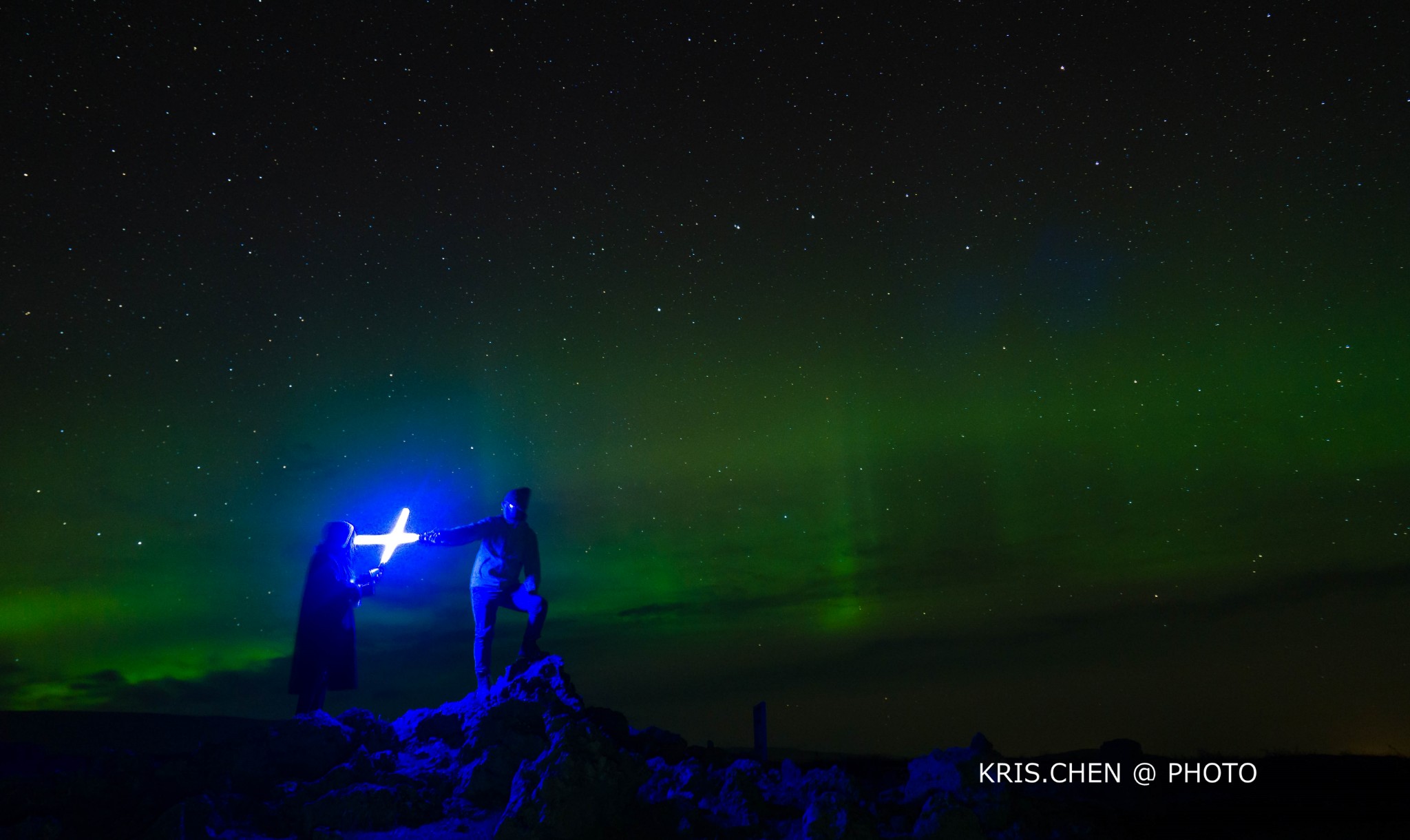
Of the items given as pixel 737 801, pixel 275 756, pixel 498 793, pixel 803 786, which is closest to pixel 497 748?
pixel 498 793

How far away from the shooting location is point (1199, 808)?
398 inches

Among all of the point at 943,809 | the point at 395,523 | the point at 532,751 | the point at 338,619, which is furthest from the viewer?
the point at 395,523

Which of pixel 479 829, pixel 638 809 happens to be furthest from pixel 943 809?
pixel 479 829

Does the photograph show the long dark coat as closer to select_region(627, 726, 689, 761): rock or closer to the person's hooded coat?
the person's hooded coat

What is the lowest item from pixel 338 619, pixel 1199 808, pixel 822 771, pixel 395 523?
pixel 1199 808

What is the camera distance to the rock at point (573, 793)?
791 centimetres

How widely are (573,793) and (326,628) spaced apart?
5.08 m

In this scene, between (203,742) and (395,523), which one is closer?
(203,742)

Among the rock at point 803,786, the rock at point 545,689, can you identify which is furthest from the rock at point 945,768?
the rock at point 545,689

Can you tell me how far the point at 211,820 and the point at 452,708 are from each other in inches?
162

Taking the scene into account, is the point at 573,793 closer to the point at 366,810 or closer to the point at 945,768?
the point at 366,810

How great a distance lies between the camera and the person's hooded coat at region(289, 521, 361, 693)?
11367mm

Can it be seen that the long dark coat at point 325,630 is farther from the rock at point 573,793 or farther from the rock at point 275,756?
the rock at point 573,793

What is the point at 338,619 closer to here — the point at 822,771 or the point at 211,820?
the point at 211,820
